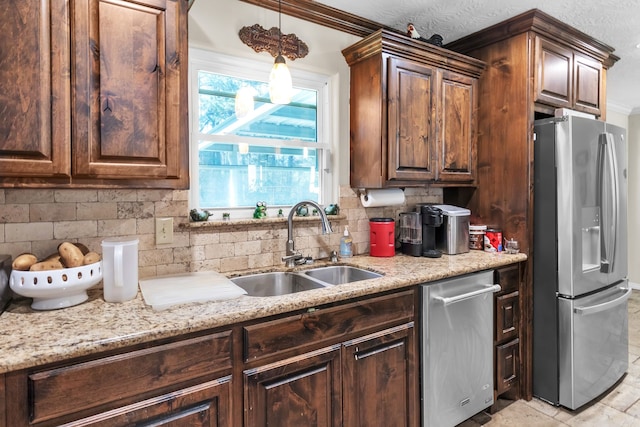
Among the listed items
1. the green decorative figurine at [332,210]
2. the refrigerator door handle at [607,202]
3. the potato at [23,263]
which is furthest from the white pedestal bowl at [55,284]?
the refrigerator door handle at [607,202]

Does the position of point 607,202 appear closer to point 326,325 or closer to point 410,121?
point 410,121

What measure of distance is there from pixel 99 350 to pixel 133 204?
826mm

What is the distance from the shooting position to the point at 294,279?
2061 millimetres

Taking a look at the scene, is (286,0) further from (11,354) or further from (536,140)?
(11,354)

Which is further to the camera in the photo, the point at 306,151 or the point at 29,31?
the point at 306,151

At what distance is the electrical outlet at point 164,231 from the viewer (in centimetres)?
182

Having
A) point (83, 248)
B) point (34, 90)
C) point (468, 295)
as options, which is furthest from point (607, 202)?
point (34, 90)

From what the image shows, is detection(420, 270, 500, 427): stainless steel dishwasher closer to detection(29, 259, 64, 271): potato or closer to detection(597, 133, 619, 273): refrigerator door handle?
detection(597, 133, 619, 273): refrigerator door handle

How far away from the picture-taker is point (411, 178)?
233 centimetres

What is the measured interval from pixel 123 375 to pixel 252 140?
4.41 feet

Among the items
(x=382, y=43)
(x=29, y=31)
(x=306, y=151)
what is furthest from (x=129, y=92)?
(x=382, y=43)

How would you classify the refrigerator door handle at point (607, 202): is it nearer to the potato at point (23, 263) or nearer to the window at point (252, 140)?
the window at point (252, 140)

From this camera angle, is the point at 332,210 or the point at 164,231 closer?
the point at 164,231

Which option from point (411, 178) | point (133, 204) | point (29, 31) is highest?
point (29, 31)
